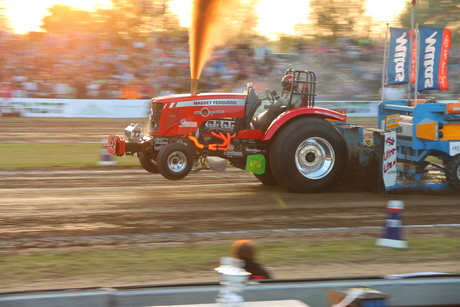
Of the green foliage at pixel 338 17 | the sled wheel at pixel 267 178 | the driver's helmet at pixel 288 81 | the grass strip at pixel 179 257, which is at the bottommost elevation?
the grass strip at pixel 179 257

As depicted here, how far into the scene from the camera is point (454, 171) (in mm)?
8320

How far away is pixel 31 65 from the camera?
870 inches

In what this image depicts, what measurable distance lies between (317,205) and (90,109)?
15013mm

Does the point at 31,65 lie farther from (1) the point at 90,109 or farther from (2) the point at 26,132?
(2) the point at 26,132

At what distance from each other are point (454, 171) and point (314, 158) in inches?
79.9

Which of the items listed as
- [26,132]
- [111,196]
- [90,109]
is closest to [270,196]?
[111,196]

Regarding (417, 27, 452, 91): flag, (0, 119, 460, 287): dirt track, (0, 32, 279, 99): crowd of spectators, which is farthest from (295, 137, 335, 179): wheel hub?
(0, 32, 279, 99): crowd of spectators

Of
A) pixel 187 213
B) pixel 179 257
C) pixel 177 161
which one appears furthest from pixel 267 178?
pixel 179 257

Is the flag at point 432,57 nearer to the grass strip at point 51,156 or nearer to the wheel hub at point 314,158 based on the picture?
the wheel hub at point 314,158

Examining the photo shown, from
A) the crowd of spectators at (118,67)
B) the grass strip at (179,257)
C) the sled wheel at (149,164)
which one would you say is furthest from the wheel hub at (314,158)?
the crowd of spectators at (118,67)

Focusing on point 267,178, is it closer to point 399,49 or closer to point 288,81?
point 288,81

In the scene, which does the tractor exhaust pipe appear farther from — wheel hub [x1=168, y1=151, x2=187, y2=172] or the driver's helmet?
the driver's helmet

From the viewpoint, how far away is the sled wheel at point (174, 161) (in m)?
7.71

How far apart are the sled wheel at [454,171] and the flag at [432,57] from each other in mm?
3136
